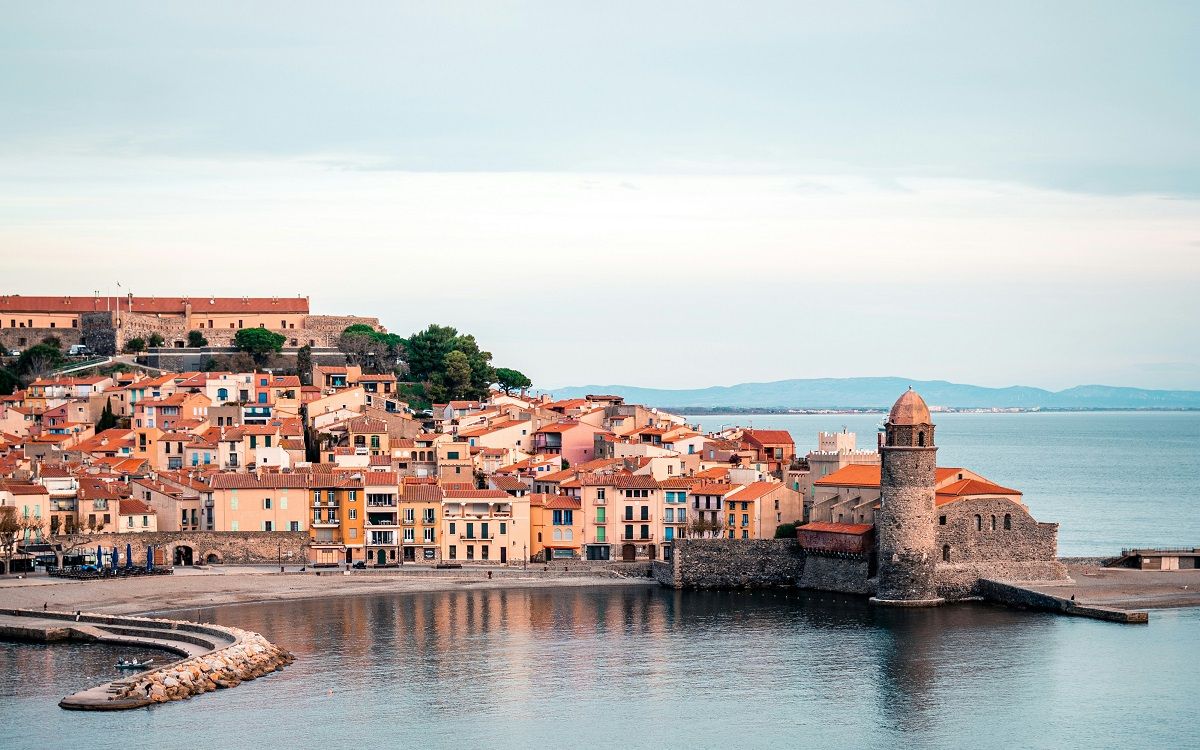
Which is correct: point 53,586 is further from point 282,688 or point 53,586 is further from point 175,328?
point 175,328

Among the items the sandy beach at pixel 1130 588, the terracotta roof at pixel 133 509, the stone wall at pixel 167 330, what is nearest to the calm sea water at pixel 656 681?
the sandy beach at pixel 1130 588

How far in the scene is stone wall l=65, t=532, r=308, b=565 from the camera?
231ft

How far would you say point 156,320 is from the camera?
125 metres

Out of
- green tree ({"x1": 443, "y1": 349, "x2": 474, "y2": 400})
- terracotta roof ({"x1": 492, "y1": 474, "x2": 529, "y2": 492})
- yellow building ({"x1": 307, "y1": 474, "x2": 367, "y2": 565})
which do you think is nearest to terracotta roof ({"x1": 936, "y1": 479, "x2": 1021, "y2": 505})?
terracotta roof ({"x1": 492, "y1": 474, "x2": 529, "y2": 492})

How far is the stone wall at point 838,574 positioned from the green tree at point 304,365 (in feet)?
178

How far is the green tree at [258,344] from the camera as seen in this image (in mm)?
118250

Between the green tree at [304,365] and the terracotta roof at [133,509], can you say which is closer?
the terracotta roof at [133,509]

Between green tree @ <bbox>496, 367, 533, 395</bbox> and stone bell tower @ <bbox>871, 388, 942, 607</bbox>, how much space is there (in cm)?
5881

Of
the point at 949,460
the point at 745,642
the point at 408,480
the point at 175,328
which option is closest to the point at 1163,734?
the point at 745,642

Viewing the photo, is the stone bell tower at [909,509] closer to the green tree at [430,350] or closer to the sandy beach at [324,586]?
the sandy beach at [324,586]

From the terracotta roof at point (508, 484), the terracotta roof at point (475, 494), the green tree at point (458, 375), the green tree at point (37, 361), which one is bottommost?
the terracotta roof at point (475, 494)

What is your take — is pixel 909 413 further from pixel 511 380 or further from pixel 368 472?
pixel 511 380

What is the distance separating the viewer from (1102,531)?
95562 mm

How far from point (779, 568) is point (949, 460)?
103 metres
